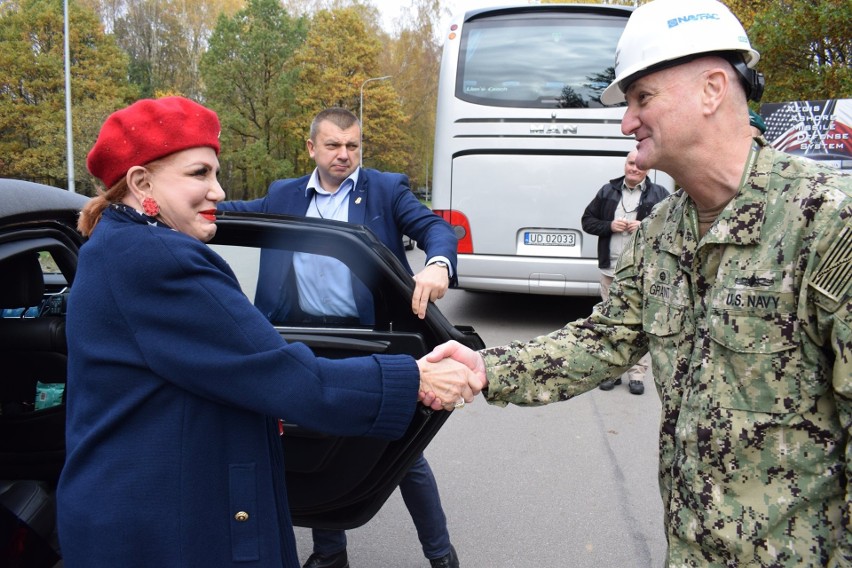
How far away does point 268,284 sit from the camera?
325 cm

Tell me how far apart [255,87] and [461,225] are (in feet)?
151

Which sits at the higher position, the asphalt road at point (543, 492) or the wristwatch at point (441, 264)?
the wristwatch at point (441, 264)

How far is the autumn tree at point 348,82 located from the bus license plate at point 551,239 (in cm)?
4363

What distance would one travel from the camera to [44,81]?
3941 centimetres

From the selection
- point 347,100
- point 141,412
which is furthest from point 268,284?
point 347,100

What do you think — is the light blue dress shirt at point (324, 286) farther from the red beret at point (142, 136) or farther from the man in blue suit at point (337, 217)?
the red beret at point (142, 136)

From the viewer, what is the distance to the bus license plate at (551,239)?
796cm

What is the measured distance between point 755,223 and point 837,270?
0.72 ft

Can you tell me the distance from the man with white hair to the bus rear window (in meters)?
6.32

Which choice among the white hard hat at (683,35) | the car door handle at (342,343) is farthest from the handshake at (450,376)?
the white hard hat at (683,35)

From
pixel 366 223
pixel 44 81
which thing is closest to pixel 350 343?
pixel 366 223

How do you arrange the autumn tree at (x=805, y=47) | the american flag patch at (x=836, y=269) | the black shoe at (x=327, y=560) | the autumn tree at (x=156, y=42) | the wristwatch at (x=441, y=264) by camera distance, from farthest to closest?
the autumn tree at (x=156, y=42)
the autumn tree at (x=805, y=47)
the black shoe at (x=327, y=560)
the wristwatch at (x=441, y=264)
the american flag patch at (x=836, y=269)

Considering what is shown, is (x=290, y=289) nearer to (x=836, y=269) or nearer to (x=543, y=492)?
(x=543, y=492)

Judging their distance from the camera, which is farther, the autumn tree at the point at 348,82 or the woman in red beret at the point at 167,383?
the autumn tree at the point at 348,82
